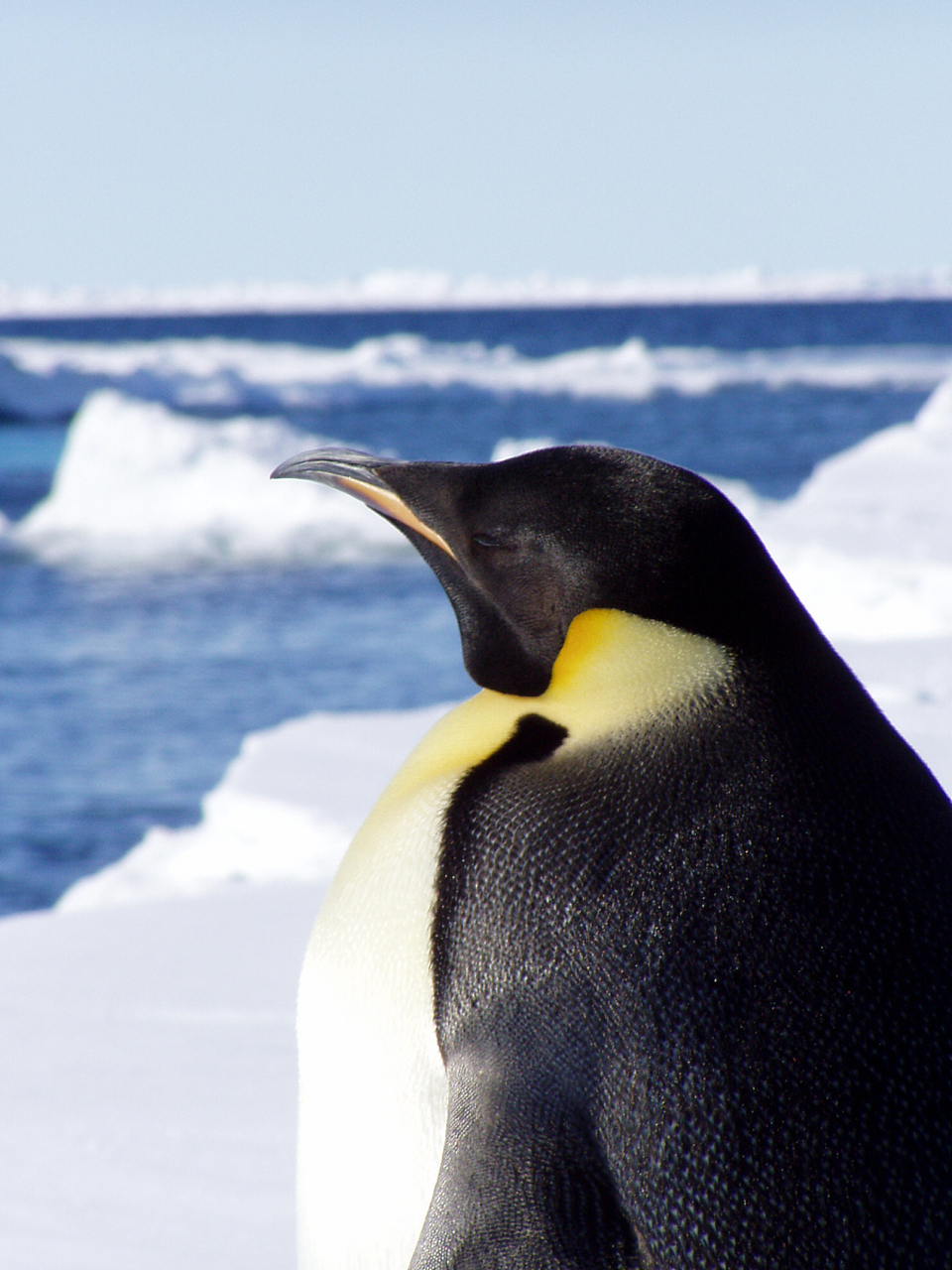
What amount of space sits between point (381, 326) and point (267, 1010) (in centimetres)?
6165

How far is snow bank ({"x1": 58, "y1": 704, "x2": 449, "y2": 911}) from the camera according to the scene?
11.3 feet

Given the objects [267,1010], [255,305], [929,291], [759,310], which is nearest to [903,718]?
[267,1010]

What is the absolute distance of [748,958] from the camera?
0.92 m

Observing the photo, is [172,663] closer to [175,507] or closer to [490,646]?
[175,507]

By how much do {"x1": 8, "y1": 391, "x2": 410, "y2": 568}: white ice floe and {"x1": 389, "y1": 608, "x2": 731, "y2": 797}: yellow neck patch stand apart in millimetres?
8598

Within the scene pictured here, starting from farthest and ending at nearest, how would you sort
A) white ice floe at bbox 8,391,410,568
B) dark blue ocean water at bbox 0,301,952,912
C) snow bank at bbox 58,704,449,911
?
white ice floe at bbox 8,391,410,568
dark blue ocean water at bbox 0,301,952,912
snow bank at bbox 58,704,449,911

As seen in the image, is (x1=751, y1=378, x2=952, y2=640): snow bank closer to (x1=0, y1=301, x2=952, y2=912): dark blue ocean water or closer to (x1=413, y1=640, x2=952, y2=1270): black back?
(x1=0, y1=301, x2=952, y2=912): dark blue ocean water

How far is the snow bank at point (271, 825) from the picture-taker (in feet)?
11.3

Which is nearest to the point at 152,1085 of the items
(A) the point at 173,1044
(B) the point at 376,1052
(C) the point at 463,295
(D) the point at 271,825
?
(A) the point at 173,1044

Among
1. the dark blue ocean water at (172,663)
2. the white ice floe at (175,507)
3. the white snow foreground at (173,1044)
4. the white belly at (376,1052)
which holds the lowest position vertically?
the white ice floe at (175,507)

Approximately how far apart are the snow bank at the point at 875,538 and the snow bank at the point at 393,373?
14835mm

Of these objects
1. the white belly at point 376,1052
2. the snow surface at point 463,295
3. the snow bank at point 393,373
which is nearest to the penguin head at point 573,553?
the white belly at point 376,1052

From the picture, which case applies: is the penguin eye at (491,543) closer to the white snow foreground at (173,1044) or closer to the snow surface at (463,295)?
the white snow foreground at (173,1044)

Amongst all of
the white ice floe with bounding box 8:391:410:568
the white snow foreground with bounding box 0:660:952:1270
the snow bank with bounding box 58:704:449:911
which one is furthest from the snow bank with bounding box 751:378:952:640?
the white ice floe with bounding box 8:391:410:568
